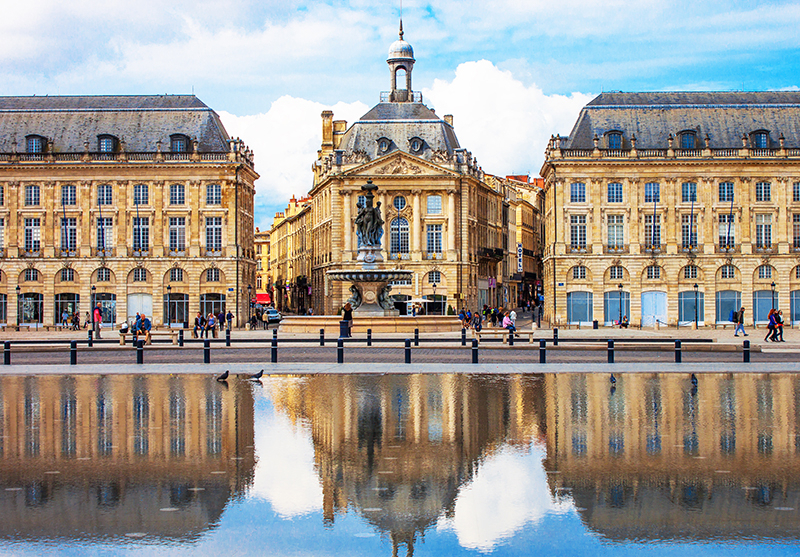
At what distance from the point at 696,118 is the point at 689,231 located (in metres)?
8.72

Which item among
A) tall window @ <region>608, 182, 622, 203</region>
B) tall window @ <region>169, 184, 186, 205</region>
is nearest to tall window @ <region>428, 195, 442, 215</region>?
tall window @ <region>608, 182, 622, 203</region>

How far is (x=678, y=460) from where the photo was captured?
12211 mm

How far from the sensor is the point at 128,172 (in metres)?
72.3

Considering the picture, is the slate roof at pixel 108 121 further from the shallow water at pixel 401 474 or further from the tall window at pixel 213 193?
the shallow water at pixel 401 474

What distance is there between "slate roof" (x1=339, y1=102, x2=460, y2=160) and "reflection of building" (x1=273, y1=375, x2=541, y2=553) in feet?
188

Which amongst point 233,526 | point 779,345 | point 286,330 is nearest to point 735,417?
point 233,526

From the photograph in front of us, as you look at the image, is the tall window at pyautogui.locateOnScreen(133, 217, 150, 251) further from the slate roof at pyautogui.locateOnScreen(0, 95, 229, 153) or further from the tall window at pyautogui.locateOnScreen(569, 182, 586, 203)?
the tall window at pyautogui.locateOnScreen(569, 182, 586, 203)

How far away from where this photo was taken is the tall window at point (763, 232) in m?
70.1

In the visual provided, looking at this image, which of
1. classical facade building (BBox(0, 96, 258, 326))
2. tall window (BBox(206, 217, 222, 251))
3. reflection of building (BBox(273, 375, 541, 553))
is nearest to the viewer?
reflection of building (BBox(273, 375, 541, 553))

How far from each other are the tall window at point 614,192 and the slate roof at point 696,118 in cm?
300

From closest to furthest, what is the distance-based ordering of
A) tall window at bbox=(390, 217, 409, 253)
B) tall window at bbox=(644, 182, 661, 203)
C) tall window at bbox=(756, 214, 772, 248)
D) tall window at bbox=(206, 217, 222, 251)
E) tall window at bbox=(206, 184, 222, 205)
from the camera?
tall window at bbox=(756, 214, 772, 248), tall window at bbox=(644, 182, 661, 203), tall window at bbox=(206, 184, 222, 205), tall window at bbox=(206, 217, 222, 251), tall window at bbox=(390, 217, 409, 253)

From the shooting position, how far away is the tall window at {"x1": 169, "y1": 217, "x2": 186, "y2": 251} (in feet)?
240

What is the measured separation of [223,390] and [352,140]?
204 feet

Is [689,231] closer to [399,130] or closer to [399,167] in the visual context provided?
[399,167]
